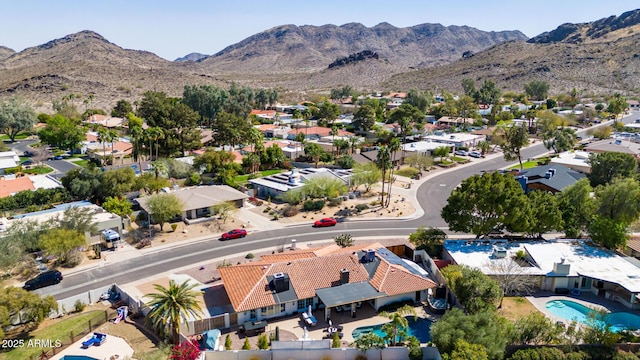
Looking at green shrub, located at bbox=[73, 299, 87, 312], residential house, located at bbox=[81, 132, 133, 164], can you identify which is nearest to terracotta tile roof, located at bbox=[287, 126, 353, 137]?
residential house, located at bbox=[81, 132, 133, 164]

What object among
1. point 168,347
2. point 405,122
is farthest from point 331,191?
point 168,347

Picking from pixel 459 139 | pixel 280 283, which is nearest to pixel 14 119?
pixel 280 283

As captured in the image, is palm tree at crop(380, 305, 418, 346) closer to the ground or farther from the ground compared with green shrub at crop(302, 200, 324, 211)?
closer to the ground

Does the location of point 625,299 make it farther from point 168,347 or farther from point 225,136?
point 225,136

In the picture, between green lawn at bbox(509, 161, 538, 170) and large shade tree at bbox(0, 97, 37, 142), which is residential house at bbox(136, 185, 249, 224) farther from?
large shade tree at bbox(0, 97, 37, 142)

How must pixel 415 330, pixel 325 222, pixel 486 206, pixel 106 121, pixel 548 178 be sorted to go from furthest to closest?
pixel 106 121
pixel 548 178
pixel 325 222
pixel 486 206
pixel 415 330

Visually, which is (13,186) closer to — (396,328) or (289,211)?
(289,211)

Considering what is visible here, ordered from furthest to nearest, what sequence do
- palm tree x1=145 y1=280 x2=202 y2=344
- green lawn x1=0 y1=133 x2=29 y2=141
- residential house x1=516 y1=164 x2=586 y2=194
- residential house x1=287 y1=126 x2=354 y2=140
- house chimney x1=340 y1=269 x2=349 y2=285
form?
green lawn x1=0 y1=133 x2=29 y2=141
residential house x1=287 y1=126 x2=354 y2=140
residential house x1=516 y1=164 x2=586 y2=194
house chimney x1=340 y1=269 x2=349 y2=285
palm tree x1=145 y1=280 x2=202 y2=344
